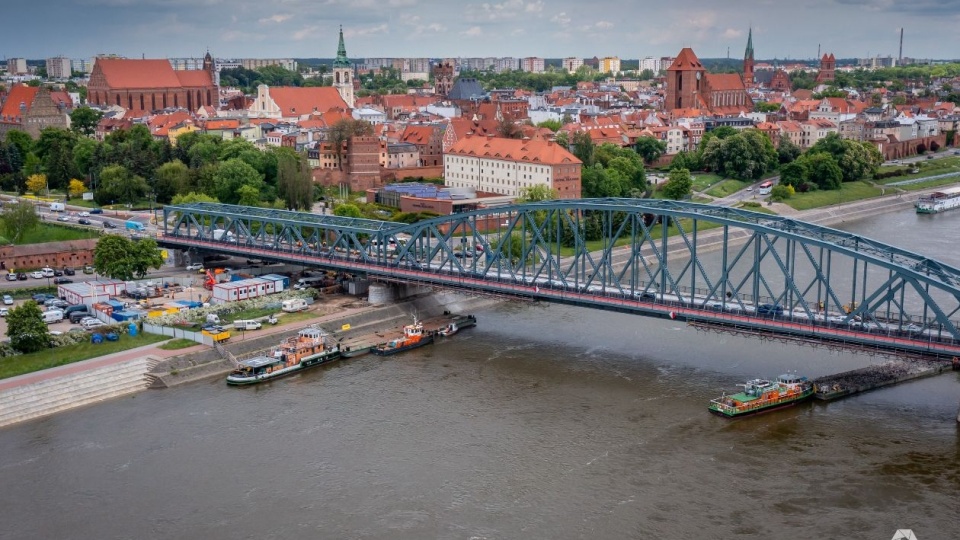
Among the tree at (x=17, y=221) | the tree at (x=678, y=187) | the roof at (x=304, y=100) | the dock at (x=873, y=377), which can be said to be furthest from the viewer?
the roof at (x=304, y=100)

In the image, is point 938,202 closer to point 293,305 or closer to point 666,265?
point 666,265

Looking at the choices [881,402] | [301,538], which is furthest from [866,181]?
[301,538]

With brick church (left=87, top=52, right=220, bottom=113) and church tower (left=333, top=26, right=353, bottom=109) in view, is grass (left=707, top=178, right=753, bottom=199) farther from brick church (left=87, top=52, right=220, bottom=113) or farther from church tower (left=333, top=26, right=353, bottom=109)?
brick church (left=87, top=52, right=220, bottom=113)

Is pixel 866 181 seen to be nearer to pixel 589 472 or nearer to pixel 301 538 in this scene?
pixel 589 472

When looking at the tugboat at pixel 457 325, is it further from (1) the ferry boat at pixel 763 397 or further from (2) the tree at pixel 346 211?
(2) the tree at pixel 346 211

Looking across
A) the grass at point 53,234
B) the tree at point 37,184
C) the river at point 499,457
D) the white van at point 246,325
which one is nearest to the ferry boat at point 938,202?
the river at point 499,457

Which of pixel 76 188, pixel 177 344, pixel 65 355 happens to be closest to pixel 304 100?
pixel 76 188
